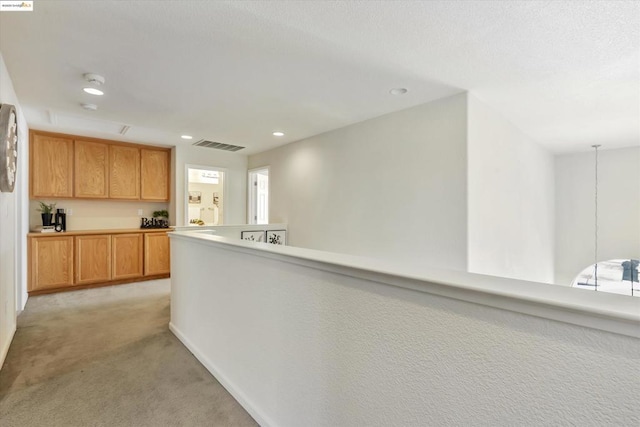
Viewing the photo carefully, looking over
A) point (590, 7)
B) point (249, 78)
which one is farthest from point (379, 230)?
point (590, 7)

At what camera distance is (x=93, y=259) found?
4.63m

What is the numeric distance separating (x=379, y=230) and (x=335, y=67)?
1.96 meters

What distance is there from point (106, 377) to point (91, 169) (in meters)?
3.98

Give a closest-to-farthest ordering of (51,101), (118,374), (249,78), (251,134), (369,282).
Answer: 1. (369,282)
2. (118,374)
3. (249,78)
4. (51,101)
5. (251,134)

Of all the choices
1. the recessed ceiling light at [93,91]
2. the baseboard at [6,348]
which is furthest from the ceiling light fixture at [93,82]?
the baseboard at [6,348]

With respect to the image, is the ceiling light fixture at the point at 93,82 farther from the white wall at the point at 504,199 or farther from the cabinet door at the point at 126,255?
the white wall at the point at 504,199

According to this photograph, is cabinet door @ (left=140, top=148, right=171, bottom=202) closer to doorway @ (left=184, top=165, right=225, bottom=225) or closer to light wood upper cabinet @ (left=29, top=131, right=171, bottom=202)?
light wood upper cabinet @ (left=29, top=131, right=171, bottom=202)

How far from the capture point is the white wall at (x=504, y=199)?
2975 millimetres

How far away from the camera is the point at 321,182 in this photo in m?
4.52

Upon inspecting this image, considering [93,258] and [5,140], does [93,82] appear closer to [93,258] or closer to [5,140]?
[5,140]

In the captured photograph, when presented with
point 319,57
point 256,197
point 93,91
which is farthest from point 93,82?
point 256,197

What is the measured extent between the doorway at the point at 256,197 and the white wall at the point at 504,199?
3.97 m

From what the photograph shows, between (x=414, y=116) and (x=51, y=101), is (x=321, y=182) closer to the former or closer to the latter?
(x=414, y=116)

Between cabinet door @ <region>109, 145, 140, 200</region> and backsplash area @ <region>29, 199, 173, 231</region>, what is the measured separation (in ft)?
1.04
